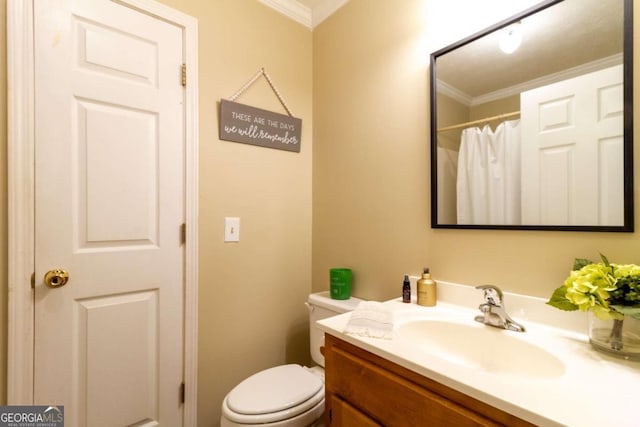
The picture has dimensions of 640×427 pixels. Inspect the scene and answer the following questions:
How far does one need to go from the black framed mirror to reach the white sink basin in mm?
373

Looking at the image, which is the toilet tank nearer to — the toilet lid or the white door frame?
the toilet lid

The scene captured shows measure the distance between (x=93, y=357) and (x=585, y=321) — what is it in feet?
5.71

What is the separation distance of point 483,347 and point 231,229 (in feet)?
3.97

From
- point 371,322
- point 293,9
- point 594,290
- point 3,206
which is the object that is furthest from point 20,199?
point 594,290

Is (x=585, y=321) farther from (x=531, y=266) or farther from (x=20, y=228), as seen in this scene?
(x=20, y=228)

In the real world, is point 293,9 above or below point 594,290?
above

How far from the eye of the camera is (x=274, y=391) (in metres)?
1.19

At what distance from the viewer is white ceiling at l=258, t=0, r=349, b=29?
67.0 inches

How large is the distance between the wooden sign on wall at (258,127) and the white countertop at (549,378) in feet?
3.50

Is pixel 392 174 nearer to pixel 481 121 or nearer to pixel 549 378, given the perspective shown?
pixel 481 121

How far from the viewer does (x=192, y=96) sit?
1.41 m

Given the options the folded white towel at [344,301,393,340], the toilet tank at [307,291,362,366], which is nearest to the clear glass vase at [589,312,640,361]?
the folded white towel at [344,301,393,340]

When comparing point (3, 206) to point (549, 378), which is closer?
point (549, 378)

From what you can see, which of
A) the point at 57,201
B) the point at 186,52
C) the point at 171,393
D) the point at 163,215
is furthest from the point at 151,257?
the point at 186,52
